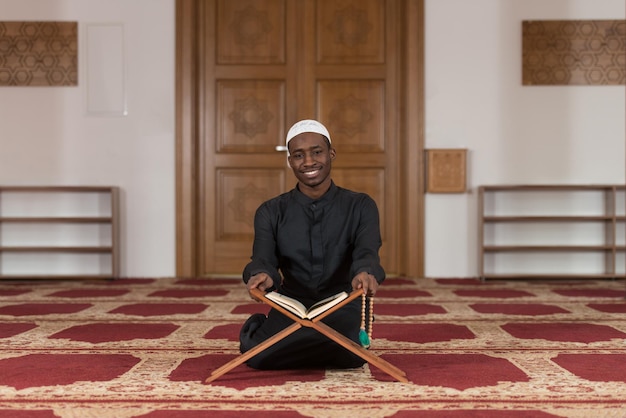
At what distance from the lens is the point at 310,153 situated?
7.75 ft

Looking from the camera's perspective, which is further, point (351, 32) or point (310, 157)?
point (351, 32)

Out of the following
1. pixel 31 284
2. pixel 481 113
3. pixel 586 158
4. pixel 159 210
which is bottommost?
pixel 31 284

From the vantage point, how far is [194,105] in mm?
6066

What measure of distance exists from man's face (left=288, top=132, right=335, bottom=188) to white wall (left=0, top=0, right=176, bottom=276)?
150 inches

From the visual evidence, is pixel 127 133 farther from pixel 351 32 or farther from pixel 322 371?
pixel 322 371

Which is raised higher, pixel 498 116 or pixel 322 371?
pixel 498 116

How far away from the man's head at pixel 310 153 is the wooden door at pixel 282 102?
3.69m

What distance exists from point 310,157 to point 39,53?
14.6 ft

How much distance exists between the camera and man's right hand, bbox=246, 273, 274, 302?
215 centimetres

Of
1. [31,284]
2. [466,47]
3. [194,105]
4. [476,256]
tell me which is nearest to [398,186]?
[476,256]

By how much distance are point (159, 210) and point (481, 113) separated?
2.88 metres

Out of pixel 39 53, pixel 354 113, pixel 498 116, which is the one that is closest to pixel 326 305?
pixel 354 113

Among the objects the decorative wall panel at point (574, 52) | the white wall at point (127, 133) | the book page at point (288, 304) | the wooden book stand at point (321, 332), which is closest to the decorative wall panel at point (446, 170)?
the decorative wall panel at point (574, 52)

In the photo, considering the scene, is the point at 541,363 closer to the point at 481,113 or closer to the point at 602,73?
the point at 481,113
